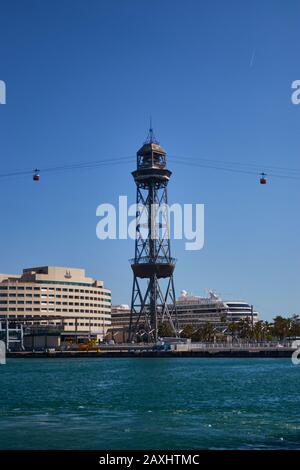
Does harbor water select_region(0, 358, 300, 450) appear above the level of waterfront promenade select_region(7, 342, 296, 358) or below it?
above

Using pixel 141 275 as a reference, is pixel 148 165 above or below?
above

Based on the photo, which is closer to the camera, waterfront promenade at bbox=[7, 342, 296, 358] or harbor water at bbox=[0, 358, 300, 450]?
harbor water at bbox=[0, 358, 300, 450]

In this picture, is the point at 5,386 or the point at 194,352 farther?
the point at 194,352

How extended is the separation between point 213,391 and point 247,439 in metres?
30.6

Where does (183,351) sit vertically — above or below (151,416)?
below

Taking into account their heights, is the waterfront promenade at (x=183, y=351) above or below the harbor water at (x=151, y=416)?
below

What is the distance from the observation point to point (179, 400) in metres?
54.6

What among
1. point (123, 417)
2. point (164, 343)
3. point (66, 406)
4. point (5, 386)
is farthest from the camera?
point (164, 343)

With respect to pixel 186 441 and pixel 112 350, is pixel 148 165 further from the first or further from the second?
pixel 186 441

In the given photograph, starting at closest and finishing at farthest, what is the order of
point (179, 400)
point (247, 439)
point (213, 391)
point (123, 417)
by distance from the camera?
point (247, 439), point (123, 417), point (179, 400), point (213, 391)

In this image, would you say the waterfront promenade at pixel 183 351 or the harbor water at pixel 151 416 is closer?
the harbor water at pixel 151 416

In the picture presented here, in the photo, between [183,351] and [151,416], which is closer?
[151,416]

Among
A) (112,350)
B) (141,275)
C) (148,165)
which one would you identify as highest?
(148,165)

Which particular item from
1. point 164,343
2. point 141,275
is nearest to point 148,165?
point 141,275
